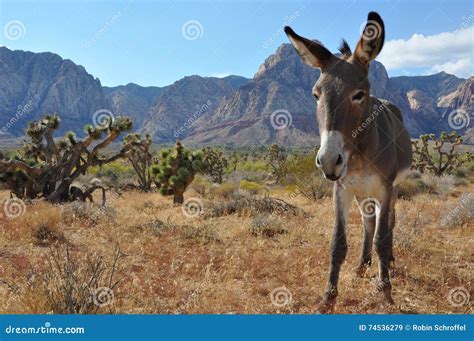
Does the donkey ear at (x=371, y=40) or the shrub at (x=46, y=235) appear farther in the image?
the shrub at (x=46, y=235)

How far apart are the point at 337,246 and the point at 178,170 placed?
1701 centimetres

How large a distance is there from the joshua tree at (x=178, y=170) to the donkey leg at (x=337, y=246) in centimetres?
1604

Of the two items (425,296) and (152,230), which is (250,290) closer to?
(425,296)

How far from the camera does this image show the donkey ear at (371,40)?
13.7ft

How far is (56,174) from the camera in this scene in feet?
56.1

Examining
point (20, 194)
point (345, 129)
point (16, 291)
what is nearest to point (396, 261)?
point (345, 129)

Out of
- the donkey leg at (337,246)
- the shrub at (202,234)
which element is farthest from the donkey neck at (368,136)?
the shrub at (202,234)

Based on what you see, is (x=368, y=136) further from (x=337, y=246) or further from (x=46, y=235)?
(x=46, y=235)

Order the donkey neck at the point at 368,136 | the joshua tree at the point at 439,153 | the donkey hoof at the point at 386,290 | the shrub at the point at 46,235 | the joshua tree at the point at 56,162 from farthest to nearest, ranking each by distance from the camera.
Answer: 1. the joshua tree at the point at 439,153
2. the joshua tree at the point at 56,162
3. the shrub at the point at 46,235
4. the donkey hoof at the point at 386,290
5. the donkey neck at the point at 368,136

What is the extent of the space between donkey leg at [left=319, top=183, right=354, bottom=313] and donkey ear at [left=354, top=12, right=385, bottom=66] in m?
1.62

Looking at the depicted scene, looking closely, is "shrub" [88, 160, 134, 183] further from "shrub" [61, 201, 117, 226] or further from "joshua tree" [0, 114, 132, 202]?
"shrub" [61, 201, 117, 226]

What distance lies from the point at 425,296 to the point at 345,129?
311 cm

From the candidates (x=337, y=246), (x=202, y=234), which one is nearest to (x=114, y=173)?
(x=202, y=234)

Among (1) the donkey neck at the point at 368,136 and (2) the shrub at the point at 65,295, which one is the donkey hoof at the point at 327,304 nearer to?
(1) the donkey neck at the point at 368,136
